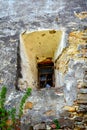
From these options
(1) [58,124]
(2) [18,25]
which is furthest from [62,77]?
(2) [18,25]

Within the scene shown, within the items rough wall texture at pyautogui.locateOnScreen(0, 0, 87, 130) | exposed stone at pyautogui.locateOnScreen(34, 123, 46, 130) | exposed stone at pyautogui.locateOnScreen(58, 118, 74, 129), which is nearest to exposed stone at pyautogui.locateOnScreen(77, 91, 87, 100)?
rough wall texture at pyautogui.locateOnScreen(0, 0, 87, 130)

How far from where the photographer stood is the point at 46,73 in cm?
703

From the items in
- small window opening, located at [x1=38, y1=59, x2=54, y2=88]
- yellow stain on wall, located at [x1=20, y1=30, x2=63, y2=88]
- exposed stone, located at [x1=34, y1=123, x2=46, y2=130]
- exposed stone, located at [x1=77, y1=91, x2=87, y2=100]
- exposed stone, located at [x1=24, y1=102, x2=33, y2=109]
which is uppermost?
yellow stain on wall, located at [x1=20, y1=30, x2=63, y2=88]

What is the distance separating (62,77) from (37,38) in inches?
41.5

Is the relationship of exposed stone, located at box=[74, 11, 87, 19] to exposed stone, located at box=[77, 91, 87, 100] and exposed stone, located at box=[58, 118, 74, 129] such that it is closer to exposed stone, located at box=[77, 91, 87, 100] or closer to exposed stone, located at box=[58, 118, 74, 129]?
exposed stone, located at box=[77, 91, 87, 100]

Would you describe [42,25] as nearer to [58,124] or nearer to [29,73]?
[29,73]

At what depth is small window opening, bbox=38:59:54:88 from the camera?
6.86m

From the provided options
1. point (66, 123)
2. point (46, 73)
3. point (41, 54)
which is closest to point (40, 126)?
point (66, 123)

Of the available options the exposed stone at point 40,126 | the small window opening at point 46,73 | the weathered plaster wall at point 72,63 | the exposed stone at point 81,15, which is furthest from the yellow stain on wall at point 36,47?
the exposed stone at point 40,126

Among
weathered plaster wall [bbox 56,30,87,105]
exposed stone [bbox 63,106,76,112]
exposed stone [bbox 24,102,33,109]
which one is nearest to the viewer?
exposed stone [bbox 63,106,76,112]

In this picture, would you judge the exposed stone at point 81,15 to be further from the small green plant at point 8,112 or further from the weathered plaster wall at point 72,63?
the small green plant at point 8,112

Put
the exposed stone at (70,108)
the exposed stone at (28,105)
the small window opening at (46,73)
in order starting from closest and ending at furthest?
the exposed stone at (70,108), the exposed stone at (28,105), the small window opening at (46,73)

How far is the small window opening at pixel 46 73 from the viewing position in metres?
6.86

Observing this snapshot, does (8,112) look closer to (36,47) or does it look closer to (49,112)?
(49,112)
